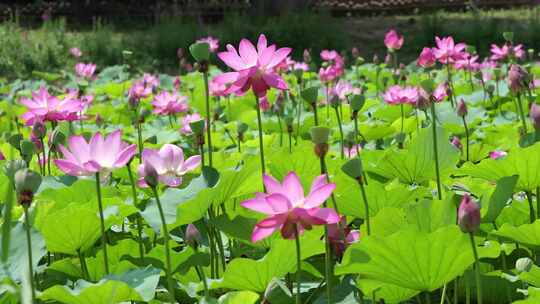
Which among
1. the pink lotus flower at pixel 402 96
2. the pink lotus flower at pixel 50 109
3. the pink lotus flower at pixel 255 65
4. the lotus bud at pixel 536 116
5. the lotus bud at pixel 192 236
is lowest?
the pink lotus flower at pixel 402 96

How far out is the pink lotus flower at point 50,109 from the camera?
1.56 meters

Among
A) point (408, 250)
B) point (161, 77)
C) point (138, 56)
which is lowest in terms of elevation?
point (138, 56)

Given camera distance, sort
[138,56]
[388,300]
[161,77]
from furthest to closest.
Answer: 1. [138,56]
2. [161,77]
3. [388,300]

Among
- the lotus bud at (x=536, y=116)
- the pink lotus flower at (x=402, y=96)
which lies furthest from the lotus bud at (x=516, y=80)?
the pink lotus flower at (x=402, y=96)

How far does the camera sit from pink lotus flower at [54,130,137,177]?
1.00 m

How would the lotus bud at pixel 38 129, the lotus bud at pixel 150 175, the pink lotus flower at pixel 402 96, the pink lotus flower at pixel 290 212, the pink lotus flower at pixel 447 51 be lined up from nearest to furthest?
the pink lotus flower at pixel 290 212, the lotus bud at pixel 150 175, the lotus bud at pixel 38 129, the pink lotus flower at pixel 402 96, the pink lotus flower at pixel 447 51

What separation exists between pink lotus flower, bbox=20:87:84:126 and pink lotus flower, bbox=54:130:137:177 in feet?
1.81

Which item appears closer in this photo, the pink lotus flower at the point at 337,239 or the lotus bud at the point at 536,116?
the pink lotus flower at the point at 337,239

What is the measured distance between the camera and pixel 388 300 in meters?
0.97

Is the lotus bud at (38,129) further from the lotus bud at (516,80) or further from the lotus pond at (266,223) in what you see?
the lotus bud at (516,80)

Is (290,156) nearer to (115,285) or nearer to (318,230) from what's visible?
(318,230)

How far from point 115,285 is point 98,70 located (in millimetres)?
6717

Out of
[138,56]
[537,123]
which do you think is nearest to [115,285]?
[537,123]

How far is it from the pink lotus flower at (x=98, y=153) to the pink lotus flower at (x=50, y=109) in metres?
0.55
